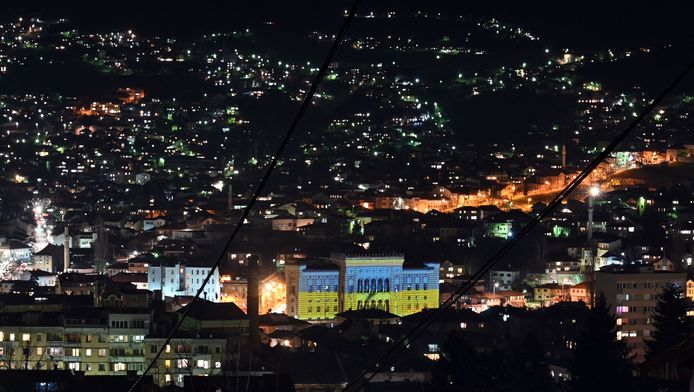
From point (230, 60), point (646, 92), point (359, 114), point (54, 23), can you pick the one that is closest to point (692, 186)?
point (359, 114)

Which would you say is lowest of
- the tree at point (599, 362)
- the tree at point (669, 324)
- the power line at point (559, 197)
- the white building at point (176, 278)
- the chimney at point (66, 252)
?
the tree at point (599, 362)

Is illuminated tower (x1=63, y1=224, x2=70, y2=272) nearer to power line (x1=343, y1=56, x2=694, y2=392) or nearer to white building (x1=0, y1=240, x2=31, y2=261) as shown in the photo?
white building (x1=0, y1=240, x2=31, y2=261)

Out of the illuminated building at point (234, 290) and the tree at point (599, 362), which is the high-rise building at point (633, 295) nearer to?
the illuminated building at point (234, 290)

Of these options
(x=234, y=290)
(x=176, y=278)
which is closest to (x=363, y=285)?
(x=234, y=290)

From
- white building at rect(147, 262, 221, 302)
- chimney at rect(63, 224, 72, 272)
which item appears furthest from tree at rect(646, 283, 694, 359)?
chimney at rect(63, 224, 72, 272)

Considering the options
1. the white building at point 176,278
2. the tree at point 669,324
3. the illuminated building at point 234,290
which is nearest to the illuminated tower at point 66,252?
the white building at point 176,278

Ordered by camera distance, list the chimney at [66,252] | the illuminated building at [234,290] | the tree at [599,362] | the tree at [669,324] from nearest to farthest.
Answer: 1. the tree at [599,362]
2. the tree at [669,324]
3. the illuminated building at [234,290]
4. the chimney at [66,252]
